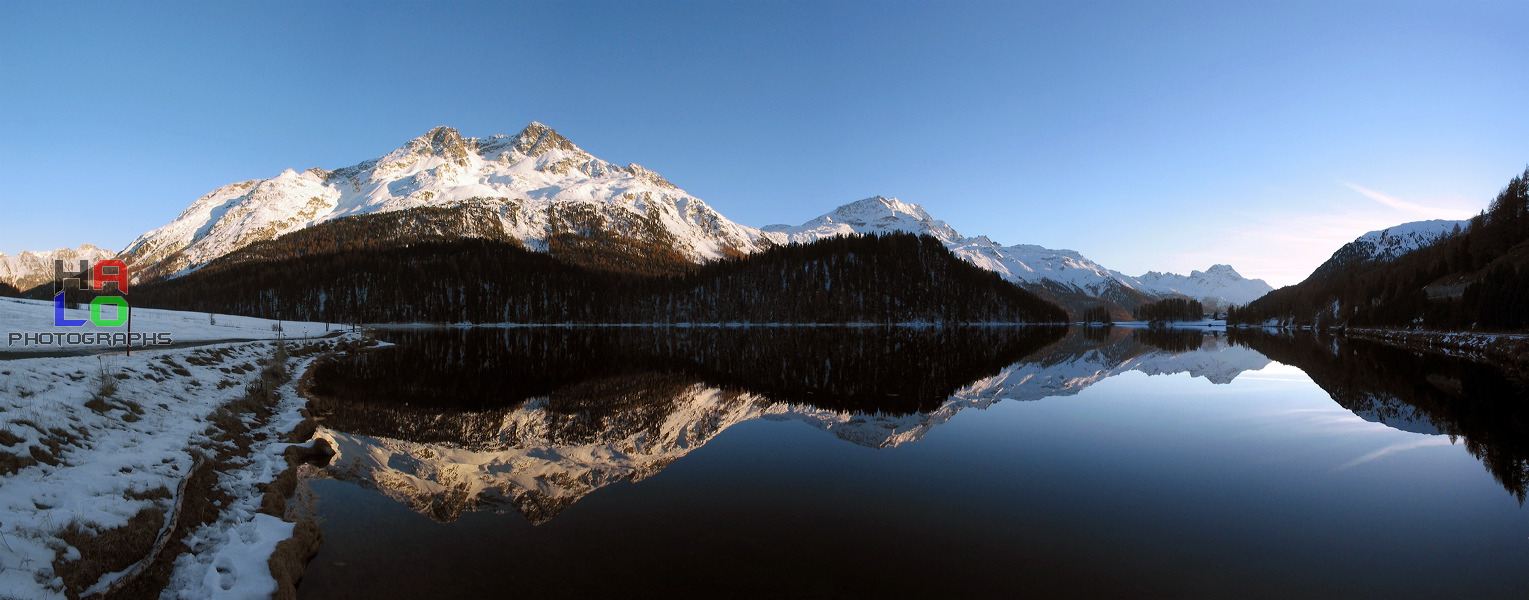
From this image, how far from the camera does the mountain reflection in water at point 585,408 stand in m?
16.3

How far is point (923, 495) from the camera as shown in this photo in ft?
47.1

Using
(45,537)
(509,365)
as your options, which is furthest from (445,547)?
(509,365)

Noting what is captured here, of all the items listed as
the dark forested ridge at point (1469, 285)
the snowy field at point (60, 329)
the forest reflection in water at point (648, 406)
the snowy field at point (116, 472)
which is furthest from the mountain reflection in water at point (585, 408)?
the dark forested ridge at point (1469, 285)

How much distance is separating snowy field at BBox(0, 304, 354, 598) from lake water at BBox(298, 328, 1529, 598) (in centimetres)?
136

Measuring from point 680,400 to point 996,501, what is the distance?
59.6ft

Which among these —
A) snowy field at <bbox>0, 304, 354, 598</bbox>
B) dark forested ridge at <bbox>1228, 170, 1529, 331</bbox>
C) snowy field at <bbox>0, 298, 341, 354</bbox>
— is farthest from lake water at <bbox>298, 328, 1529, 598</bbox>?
dark forested ridge at <bbox>1228, 170, 1529, 331</bbox>

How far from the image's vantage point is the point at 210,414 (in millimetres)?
18891

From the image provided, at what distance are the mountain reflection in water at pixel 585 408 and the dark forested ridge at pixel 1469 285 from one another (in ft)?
148

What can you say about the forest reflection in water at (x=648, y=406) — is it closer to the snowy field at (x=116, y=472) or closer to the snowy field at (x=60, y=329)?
the snowy field at (x=116, y=472)

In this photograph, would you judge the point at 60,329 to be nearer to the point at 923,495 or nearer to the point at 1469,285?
the point at 923,495

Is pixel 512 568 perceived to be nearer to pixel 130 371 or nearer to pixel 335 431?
pixel 335 431

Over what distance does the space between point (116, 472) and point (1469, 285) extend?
12515 cm

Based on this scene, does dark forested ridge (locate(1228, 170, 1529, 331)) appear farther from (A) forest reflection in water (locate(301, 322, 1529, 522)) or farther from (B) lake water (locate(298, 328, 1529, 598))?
(B) lake water (locate(298, 328, 1529, 598))

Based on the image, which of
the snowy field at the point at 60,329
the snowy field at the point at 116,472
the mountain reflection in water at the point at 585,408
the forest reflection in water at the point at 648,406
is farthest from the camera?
the snowy field at the point at 60,329
